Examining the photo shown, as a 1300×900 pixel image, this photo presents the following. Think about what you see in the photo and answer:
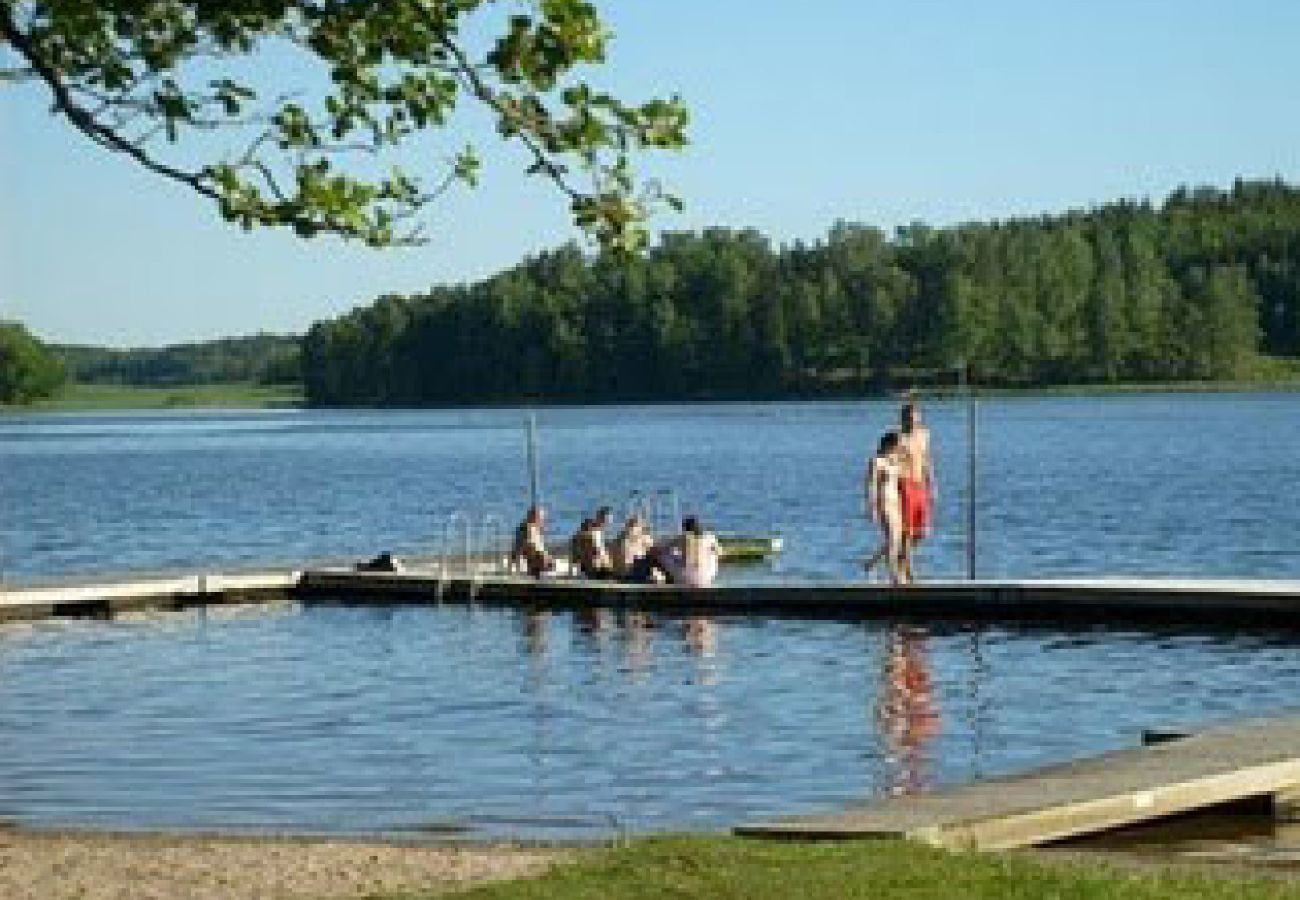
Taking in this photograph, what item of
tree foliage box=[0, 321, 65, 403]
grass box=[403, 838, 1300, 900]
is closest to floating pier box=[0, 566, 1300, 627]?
grass box=[403, 838, 1300, 900]

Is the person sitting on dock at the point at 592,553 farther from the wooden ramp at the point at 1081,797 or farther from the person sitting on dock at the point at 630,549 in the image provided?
the wooden ramp at the point at 1081,797

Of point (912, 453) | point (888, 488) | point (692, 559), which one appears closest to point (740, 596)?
point (692, 559)

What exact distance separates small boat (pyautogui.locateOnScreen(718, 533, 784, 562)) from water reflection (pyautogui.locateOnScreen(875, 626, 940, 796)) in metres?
12.8

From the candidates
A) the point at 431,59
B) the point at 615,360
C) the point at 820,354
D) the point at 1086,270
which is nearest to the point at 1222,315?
the point at 1086,270

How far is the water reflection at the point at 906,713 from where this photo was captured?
58.2ft

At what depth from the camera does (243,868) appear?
12383 millimetres

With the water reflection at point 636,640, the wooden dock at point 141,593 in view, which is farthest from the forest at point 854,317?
the water reflection at point 636,640

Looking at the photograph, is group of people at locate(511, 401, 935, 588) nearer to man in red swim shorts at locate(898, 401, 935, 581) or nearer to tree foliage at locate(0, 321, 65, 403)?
man in red swim shorts at locate(898, 401, 935, 581)

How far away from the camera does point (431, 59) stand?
32.3 ft

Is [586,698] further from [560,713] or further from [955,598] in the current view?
[955,598]

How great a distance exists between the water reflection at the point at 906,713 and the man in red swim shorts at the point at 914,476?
4.06 ft

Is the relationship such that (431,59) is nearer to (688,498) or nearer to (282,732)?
(282,732)

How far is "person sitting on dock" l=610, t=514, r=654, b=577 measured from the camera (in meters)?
31.3

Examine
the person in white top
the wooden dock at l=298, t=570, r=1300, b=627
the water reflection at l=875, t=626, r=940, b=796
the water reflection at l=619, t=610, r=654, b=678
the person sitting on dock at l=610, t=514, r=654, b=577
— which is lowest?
the water reflection at l=619, t=610, r=654, b=678
